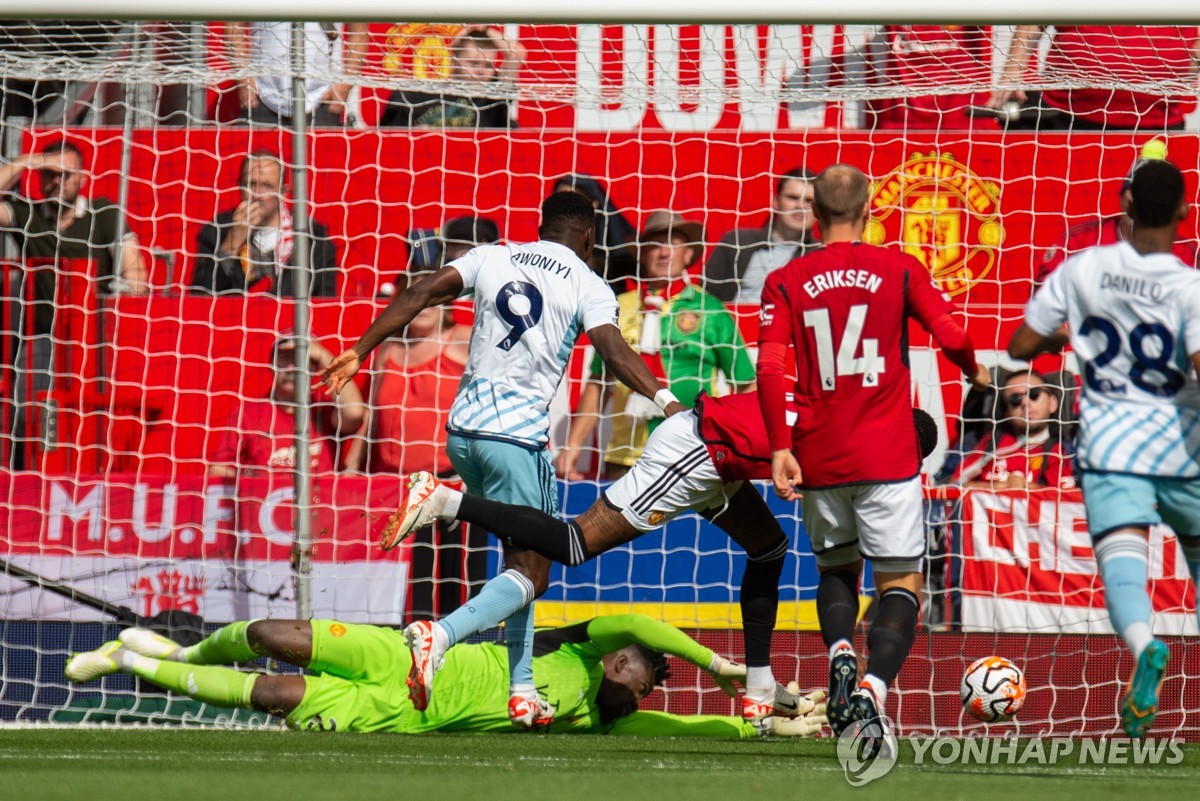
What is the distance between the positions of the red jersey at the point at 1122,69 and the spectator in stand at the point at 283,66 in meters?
3.75

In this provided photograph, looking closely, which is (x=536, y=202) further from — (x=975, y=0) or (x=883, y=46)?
(x=975, y=0)

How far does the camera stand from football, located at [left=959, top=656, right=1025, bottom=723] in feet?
18.5

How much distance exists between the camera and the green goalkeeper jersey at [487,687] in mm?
6000

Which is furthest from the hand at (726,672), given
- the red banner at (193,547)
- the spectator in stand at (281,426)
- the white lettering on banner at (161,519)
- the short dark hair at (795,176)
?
the short dark hair at (795,176)

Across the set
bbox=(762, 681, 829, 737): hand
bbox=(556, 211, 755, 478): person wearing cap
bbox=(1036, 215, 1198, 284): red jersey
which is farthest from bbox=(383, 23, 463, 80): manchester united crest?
bbox=(762, 681, 829, 737): hand

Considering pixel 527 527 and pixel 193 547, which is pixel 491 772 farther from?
pixel 193 547

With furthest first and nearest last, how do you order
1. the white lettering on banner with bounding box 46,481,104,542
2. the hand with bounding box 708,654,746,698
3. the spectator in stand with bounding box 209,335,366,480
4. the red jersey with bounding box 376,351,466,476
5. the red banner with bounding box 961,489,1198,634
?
the red jersey with bounding box 376,351,466,476
the spectator in stand with bounding box 209,335,366,480
the white lettering on banner with bounding box 46,481,104,542
the red banner with bounding box 961,489,1198,634
the hand with bounding box 708,654,746,698

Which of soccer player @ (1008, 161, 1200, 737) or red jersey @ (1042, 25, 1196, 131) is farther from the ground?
red jersey @ (1042, 25, 1196, 131)

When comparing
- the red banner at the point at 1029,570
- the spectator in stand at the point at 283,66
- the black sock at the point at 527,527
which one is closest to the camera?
the black sock at the point at 527,527

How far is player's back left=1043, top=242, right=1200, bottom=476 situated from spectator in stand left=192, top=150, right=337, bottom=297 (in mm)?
5029

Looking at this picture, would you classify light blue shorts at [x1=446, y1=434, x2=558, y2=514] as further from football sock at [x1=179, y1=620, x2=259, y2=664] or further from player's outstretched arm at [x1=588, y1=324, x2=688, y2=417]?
football sock at [x1=179, y1=620, x2=259, y2=664]

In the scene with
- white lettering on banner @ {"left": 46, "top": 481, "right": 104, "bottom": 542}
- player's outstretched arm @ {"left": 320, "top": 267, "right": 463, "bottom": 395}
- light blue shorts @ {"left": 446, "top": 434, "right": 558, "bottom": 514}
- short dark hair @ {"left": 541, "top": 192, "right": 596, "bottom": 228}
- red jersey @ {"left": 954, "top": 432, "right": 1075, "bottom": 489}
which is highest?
short dark hair @ {"left": 541, "top": 192, "right": 596, "bottom": 228}

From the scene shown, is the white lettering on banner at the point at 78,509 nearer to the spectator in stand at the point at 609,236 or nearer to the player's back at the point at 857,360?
the spectator in stand at the point at 609,236

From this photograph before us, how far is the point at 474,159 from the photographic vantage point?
28.8 ft
